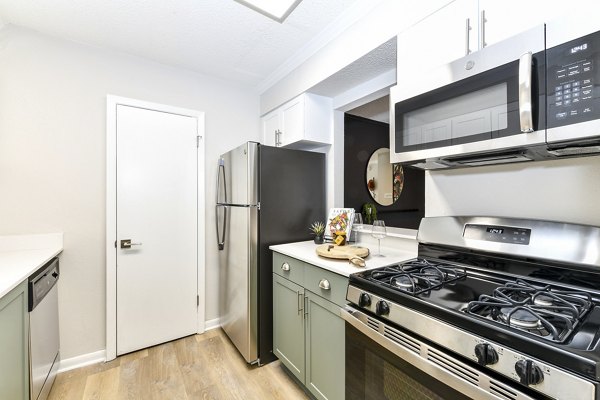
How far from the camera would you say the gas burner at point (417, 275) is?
109 cm

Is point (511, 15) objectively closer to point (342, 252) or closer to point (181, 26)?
point (342, 252)

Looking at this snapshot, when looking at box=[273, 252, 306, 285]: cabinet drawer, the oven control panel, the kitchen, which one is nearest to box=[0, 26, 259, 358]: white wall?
the kitchen

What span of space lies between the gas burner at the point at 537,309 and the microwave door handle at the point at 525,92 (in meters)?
0.58

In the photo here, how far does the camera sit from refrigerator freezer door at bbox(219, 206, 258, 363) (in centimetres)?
207

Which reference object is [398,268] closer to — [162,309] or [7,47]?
[162,309]

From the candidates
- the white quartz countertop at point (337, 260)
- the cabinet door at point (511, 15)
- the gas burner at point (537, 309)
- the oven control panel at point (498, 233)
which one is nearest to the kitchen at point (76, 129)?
the cabinet door at point (511, 15)

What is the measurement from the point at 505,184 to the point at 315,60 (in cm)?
163

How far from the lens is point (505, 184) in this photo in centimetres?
127

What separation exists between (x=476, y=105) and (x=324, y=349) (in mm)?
1428

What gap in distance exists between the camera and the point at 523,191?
1217 mm

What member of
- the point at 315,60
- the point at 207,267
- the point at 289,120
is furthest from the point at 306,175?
the point at 207,267

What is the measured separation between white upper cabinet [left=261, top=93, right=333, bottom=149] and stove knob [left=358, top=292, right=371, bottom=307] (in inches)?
60.6

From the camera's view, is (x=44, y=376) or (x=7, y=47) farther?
(x=7, y=47)

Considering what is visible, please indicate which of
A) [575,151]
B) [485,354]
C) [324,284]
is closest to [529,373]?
[485,354]
